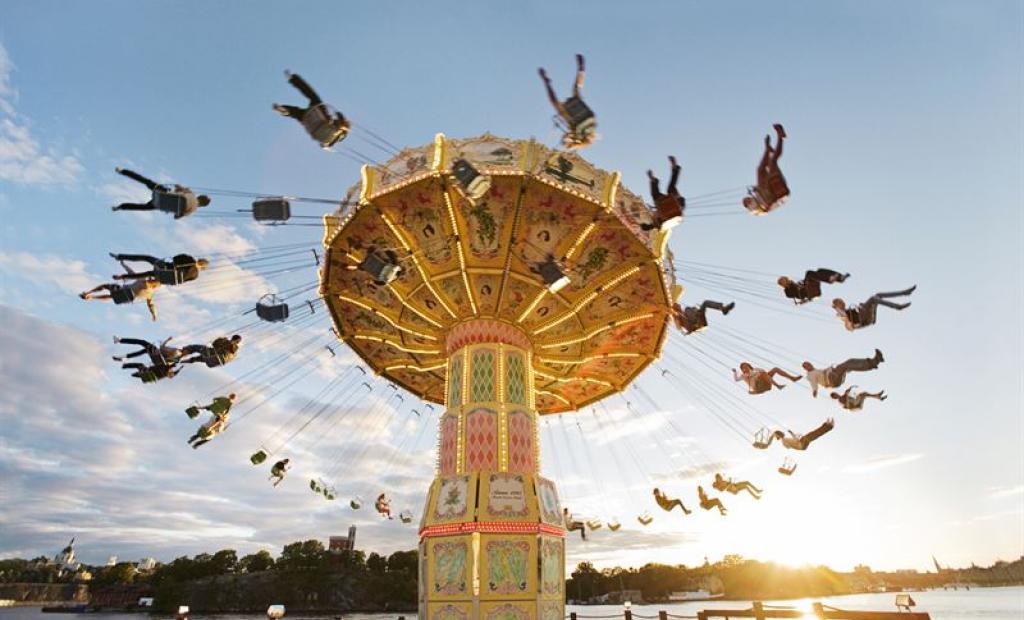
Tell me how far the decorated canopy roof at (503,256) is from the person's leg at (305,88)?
3069 millimetres

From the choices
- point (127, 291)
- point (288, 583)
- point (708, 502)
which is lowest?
point (288, 583)

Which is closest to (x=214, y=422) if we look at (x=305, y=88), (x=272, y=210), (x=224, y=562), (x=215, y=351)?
(x=215, y=351)

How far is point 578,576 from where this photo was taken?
124188mm

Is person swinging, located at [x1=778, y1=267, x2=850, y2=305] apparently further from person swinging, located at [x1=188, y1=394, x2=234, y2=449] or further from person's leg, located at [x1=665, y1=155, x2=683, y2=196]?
person swinging, located at [x1=188, y1=394, x2=234, y2=449]

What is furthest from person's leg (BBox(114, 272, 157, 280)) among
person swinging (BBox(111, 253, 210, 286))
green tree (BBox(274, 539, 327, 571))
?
green tree (BBox(274, 539, 327, 571))

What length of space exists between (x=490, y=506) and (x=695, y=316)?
6.81m

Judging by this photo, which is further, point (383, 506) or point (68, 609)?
point (68, 609)

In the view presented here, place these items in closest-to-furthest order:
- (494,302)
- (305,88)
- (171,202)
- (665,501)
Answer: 1. (305,88)
2. (171,202)
3. (494,302)
4. (665,501)

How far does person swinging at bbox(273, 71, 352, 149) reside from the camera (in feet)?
34.1

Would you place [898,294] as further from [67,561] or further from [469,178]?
[67,561]

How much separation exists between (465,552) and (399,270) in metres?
6.62

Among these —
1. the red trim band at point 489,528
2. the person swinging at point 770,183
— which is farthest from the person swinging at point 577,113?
the red trim band at point 489,528

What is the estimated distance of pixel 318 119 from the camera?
1051 centimetres

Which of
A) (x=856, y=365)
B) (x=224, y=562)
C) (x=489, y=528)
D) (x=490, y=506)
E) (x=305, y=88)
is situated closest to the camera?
(x=305, y=88)
